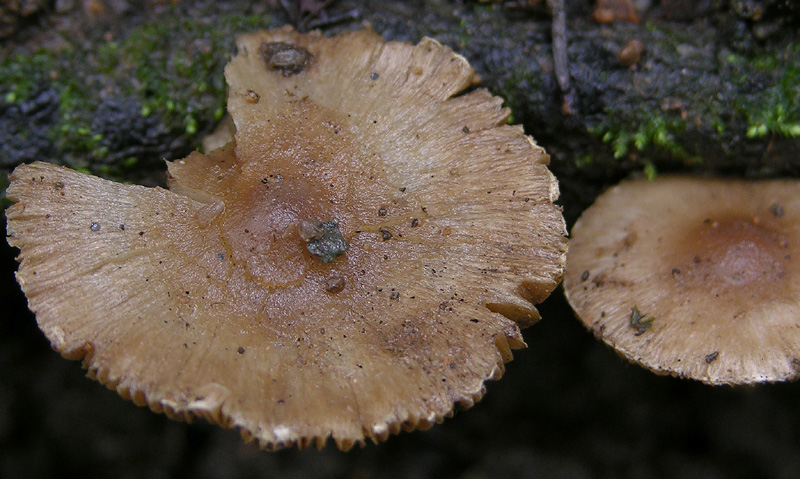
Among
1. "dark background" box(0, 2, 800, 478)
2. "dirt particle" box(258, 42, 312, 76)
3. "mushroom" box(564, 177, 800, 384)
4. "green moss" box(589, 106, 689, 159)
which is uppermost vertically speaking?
"dirt particle" box(258, 42, 312, 76)

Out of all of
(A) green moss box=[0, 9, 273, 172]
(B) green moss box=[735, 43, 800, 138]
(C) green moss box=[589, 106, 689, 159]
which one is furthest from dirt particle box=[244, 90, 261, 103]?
(B) green moss box=[735, 43, 800, 138]

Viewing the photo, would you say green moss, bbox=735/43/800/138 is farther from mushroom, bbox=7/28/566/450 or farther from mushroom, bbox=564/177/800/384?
mushroom, bbox=7/28/566/450

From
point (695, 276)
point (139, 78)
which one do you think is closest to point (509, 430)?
point (695, 276)

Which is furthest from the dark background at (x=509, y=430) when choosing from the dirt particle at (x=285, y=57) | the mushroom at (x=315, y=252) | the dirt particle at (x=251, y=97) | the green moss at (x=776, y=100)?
the dirt particle at (x=251, y=97)

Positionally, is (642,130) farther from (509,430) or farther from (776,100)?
(509,430)

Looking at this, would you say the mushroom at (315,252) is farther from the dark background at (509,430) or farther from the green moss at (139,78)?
the dark background at (509,430)

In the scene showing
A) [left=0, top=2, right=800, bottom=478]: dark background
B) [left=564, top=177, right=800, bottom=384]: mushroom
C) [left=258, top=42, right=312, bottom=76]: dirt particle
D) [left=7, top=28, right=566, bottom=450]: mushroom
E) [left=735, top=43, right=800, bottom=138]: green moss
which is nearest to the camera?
[left=7, top=28, right=566, bottom=450]: mushroom

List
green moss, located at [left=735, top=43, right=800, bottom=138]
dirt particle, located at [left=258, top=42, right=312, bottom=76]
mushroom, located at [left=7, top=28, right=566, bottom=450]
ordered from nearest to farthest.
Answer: mushroom, located at [left=7, top=28, right=566, bottom=450], dirt particle, located at [left=258, top=42, right=312, bottom=76], green moss, located at [left=735, top=43, right=800, bottom=138]
